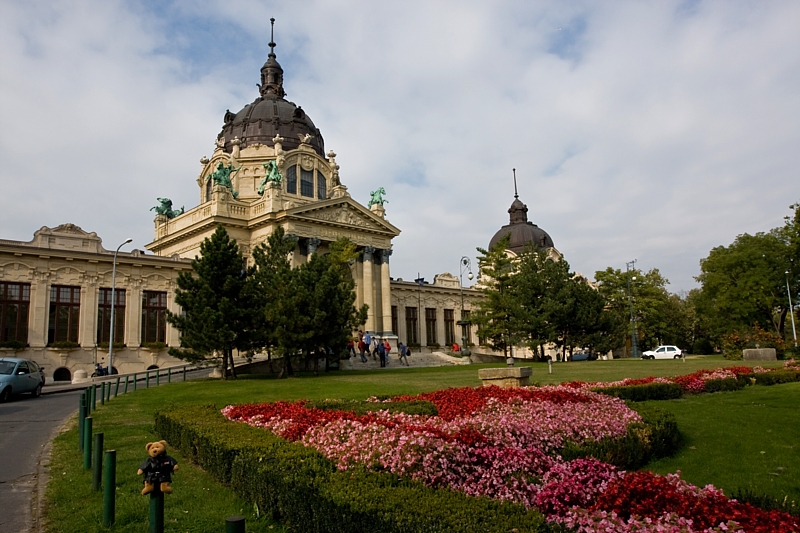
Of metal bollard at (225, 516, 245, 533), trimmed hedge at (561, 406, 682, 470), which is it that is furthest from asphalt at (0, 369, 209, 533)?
trimmed hedge at (561, 406, 682, 470)

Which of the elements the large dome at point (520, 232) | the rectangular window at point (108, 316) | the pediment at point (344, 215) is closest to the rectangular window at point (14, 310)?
the rectangular window at point (108, 316)

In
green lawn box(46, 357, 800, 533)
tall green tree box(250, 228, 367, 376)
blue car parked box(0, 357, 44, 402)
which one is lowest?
green lawn box(46, 357, 800, 533)

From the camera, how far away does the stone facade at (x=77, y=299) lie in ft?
143

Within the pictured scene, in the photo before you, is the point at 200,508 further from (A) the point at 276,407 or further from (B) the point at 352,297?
(B) the point at 352,297

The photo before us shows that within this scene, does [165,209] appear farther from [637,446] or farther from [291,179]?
[637,446]

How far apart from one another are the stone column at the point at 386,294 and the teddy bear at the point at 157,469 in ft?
169

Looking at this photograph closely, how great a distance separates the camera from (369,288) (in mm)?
58469

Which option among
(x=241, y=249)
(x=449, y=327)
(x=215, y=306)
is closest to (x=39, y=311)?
(x=241, y=249)

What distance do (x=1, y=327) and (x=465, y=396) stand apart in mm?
39159

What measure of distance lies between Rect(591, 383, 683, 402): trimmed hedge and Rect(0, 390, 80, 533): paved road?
1336cm

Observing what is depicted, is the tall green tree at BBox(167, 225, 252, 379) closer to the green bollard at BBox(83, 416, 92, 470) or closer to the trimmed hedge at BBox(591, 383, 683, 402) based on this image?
the trimmed hedge at BBox(591, 383, 683, 402)

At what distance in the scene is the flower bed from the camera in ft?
18.6

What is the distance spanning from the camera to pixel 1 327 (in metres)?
42.5

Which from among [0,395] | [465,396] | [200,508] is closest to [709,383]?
[465,396]
